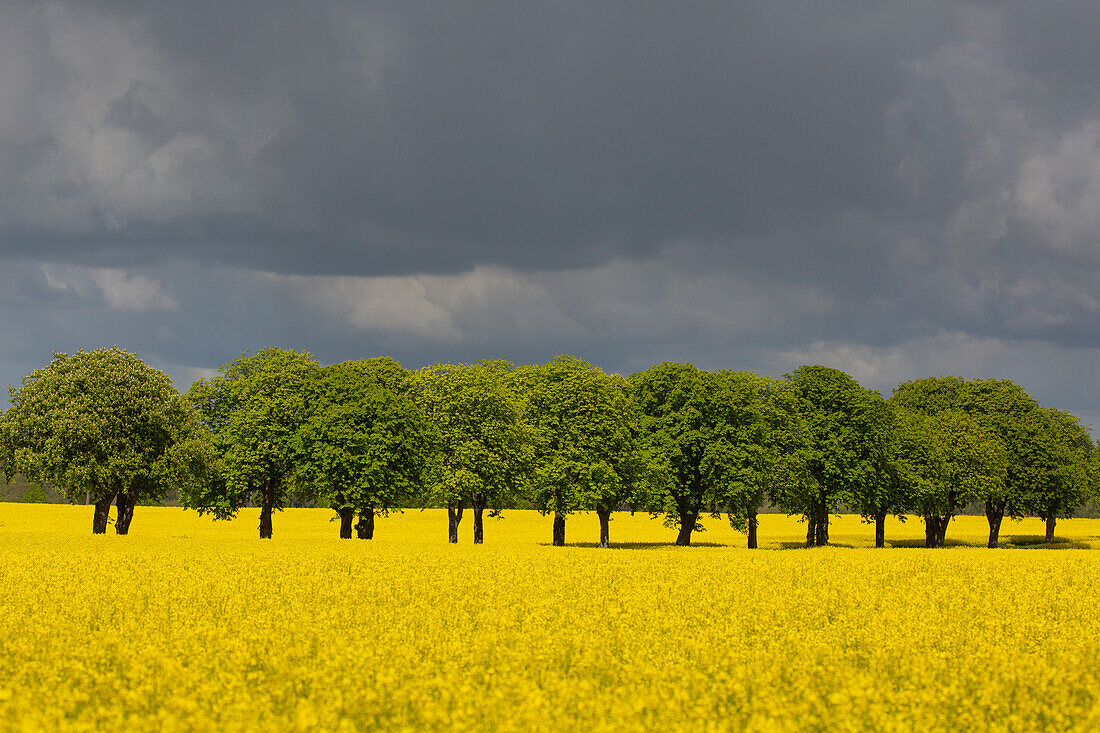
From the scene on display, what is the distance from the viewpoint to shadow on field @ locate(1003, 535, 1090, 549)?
77162 millimetres

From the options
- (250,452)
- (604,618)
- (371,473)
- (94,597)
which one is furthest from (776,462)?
(94,597)

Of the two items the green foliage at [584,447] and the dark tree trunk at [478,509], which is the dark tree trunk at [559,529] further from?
the dark tree trunk at [478,509]

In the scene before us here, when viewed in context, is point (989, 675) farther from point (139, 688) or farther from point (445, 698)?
point (139, 688)

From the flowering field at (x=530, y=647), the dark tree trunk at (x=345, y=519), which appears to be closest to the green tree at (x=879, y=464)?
the flowering field at (x=530, y=647)

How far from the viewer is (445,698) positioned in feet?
36.8

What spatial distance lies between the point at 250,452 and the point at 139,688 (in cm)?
4656

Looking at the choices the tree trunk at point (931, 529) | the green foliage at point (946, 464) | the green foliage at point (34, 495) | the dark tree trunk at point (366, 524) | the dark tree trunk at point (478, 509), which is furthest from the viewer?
the green foliage at point (34, 495)

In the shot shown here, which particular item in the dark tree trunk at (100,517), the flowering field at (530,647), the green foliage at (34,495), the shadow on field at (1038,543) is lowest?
the green foliage at (34,495)

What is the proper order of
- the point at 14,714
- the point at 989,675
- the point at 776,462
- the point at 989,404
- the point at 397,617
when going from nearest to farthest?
the point at 14,714 < the point at 989,675 < the point at 397,617 < the point at 776,462 < the point at 989,404

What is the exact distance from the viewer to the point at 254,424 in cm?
5616

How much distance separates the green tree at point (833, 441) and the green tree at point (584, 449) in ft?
44.3

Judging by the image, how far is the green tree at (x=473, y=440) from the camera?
183 feet

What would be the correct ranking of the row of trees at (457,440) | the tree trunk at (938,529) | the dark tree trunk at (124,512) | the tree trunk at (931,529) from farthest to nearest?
the tree trunk at (938,529) → the tree trunk at (931,529) → the dark tree trunk at (124,512) → the row of trees at (457,440)

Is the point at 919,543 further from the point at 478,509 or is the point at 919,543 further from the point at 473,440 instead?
the point at 473,440
